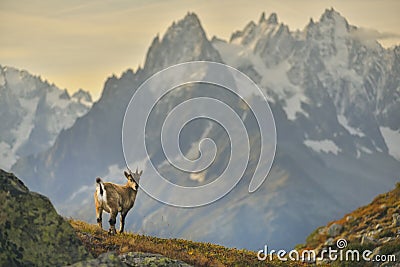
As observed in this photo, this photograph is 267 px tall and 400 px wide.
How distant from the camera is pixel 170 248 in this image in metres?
30.5

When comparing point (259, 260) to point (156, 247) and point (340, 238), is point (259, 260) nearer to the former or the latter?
point (156, 247)

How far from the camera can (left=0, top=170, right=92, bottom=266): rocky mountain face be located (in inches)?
922

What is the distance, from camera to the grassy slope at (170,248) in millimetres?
28219

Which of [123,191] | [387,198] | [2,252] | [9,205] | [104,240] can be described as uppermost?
[387,198]

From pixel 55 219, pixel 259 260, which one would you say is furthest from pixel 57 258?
pixel 259 260

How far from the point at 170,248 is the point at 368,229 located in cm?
2844

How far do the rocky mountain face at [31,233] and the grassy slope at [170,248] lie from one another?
2642 millimetres

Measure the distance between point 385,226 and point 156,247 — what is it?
89.9 ft

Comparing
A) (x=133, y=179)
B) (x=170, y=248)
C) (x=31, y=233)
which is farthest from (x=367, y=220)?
(x=31, y=233)

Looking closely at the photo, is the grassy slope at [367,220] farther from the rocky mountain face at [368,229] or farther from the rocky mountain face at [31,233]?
the rocky mountain face at [31,233]

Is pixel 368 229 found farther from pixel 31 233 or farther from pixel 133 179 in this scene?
pixel 31 233

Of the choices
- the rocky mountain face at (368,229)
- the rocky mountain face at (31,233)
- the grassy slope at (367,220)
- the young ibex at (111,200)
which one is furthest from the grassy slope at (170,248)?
the grassy slope at (367,220)

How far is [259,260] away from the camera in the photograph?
32844mm

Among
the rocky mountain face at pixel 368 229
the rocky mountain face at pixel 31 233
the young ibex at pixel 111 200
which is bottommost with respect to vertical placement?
A: the rocky mountain face at pixel 31 233
